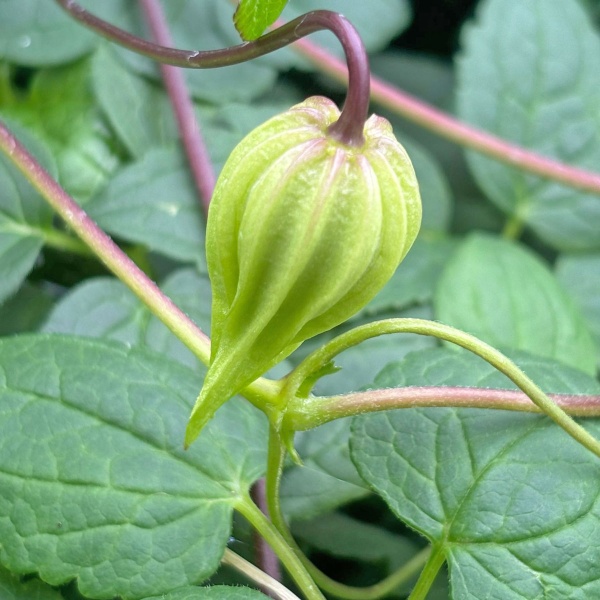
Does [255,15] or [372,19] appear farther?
[372,19]

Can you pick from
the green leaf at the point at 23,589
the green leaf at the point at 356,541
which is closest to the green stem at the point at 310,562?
the green leaf at the point at 356,541

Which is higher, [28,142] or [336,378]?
[28,142]

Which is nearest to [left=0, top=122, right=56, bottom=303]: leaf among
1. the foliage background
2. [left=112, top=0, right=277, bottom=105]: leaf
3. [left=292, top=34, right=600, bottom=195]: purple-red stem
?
the foliage background

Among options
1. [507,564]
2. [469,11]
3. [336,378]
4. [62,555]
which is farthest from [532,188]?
[62,555]

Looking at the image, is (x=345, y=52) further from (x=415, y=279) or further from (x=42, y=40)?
(x=42, y=40)

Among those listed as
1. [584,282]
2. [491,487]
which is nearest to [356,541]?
[491,487]

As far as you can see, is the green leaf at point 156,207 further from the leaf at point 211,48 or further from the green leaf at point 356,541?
the green leaf at point 356,541

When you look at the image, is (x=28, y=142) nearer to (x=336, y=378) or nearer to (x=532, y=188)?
(x=336, y=378)
